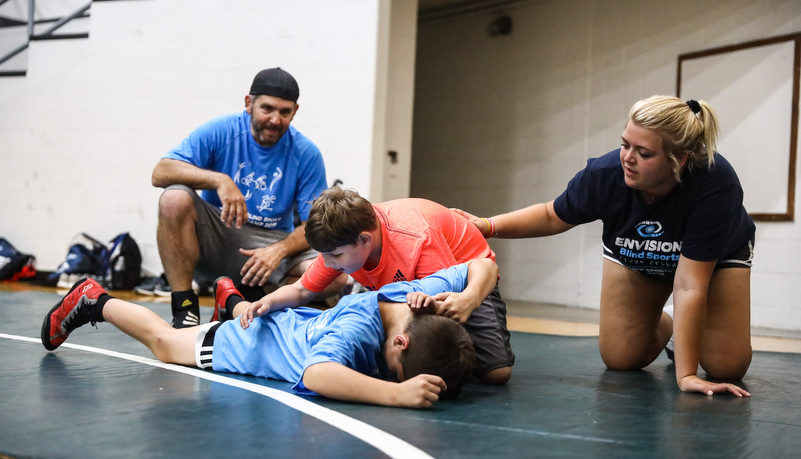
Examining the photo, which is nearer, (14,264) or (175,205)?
(175,205)

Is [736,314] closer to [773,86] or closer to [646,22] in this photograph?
[773,86]

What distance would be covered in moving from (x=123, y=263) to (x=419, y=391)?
4.23 metres

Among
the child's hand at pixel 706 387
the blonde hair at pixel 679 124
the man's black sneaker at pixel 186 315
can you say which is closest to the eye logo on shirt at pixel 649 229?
the blonde hair at pixel 679 124

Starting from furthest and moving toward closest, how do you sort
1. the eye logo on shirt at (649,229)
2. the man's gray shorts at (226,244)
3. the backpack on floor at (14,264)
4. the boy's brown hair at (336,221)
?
the backpack on floor at (14,264) → the man's gray shorts at (226,244) → the eye logo on shirt at (649,229) → the boy's brown hair at (336,221)

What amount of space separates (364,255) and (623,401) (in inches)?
30.7

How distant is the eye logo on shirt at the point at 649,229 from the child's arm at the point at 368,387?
3.04 feet

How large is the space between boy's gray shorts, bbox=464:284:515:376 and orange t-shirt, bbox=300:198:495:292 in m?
0.17

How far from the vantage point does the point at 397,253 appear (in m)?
2.10

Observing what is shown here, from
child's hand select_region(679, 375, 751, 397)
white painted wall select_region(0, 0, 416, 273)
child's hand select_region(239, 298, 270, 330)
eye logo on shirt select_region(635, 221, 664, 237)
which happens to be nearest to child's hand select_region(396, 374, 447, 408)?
child's hand select_region(239, 298, 270, 330)

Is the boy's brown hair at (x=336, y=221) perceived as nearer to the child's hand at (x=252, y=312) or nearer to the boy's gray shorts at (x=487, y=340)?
the child's hand at (x=252, y=312)

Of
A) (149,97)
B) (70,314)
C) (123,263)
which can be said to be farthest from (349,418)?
(149,97)

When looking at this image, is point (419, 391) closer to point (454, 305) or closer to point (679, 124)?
point (454, 305)

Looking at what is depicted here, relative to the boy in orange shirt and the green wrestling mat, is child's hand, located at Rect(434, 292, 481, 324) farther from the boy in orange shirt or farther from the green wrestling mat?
the green wrestling mat

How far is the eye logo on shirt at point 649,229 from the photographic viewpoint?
86.0 inches
